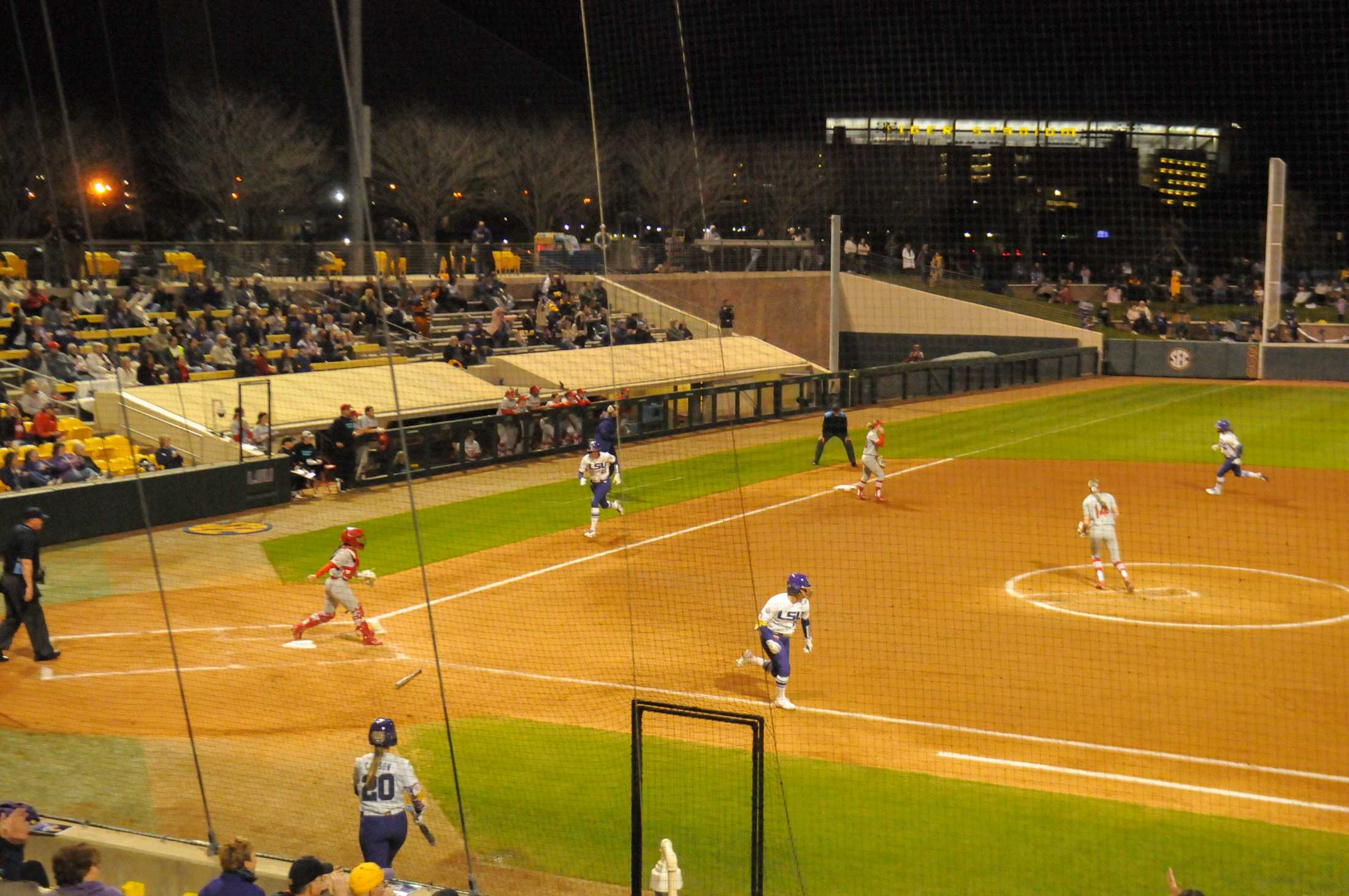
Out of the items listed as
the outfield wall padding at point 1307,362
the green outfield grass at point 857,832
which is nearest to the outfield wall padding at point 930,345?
the outfield wall padding at point 1307,362

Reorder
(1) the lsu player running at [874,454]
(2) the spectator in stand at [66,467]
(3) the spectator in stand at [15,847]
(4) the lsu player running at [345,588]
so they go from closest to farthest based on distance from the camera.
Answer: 1. (3) the spectator in stand at [15,847]
2. (4) the lsu player running at [345,588]
3. (2) the spectator in stand at [66,467]
4. (1) the lsu player running at [874,454]

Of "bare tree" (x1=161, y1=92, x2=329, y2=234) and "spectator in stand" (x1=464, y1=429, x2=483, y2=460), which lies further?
"bare tree" (x1=161, y1=92, x2=329, y2=234)

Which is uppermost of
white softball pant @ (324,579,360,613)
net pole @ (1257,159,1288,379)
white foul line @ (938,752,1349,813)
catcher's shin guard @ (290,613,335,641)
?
net pole @ (1257,159,1288,379)

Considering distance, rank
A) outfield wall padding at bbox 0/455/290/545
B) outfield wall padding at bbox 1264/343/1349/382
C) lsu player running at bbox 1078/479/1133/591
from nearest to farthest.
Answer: lsu player running at bbox 1078/479/1133/591 < outfield wall padding at bbox 0/455/290/545 < outfield wall padding at bbox 1264/343/1349/382

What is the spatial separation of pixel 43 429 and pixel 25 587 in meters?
8.58

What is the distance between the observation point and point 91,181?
33438 mm

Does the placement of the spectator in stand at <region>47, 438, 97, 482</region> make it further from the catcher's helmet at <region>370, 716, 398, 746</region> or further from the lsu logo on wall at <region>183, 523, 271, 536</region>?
the catcher's helmet at <region>370, 716, 398, 746</region>

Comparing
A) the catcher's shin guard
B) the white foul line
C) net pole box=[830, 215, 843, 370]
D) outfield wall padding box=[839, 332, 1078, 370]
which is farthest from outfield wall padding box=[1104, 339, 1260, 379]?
the catcher's shin guard

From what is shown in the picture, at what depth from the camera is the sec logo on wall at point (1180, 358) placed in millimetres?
41594

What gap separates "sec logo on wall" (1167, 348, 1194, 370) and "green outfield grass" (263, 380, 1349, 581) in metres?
0.88

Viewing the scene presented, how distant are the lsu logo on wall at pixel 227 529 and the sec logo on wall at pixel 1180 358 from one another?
31.9 meters

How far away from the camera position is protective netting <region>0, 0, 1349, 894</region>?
10.3 meters

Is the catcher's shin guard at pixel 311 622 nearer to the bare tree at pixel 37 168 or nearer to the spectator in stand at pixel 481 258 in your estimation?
the bare tree at pixel 37 168

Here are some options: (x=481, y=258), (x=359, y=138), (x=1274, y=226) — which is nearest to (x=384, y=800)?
(x=359, y=138)
